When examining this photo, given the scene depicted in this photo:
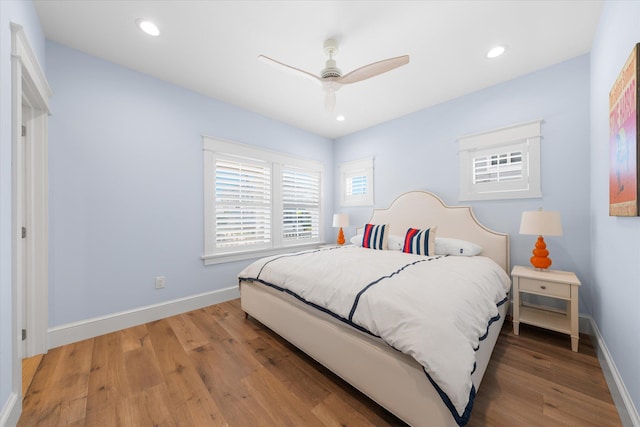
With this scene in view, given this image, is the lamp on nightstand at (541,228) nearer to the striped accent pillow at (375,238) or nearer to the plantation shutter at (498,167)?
the plantation shutter at (498,167)

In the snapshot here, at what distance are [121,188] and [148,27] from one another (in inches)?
58.5

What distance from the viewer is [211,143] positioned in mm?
3080

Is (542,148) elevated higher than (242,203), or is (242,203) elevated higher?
(542,148)

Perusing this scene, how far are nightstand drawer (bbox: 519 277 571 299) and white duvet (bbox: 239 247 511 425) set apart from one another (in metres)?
0.15

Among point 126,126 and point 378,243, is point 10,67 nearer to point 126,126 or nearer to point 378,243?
point 126,126

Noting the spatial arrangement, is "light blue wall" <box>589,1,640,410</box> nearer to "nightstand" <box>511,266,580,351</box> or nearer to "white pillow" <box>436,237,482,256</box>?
"nightstand" <box>511,266,580,351</box>

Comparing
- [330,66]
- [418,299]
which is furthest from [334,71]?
[418,299]

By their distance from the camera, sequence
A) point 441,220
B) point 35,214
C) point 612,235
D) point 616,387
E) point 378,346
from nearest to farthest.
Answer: point 378,346
point 616,387
point 612,235
point 35,214
point 441,220

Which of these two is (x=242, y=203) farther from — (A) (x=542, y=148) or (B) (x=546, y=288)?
(A) (x=542, y=148)

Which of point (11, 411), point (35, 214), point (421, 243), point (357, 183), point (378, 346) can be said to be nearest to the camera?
point (11, 411)

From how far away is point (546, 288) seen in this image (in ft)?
6.88

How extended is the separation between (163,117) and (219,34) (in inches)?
A: 48.1

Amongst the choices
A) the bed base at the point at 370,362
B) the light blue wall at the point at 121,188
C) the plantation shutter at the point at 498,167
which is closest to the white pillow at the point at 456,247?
the plantation shutter at the point at 498,167

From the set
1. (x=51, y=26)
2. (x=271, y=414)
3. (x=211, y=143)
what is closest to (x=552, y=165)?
(x=271, y=414)
